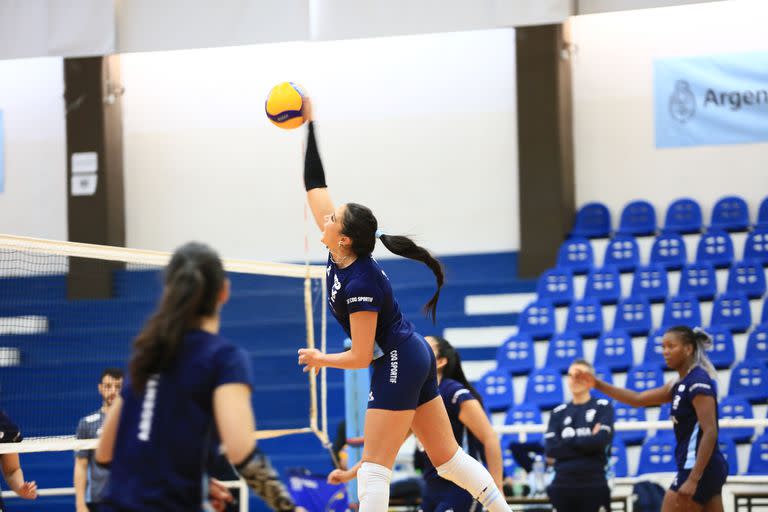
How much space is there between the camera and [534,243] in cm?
1347

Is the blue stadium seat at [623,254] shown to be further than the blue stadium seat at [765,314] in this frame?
Yes

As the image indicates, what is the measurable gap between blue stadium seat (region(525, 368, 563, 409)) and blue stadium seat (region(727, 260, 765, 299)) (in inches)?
88.9

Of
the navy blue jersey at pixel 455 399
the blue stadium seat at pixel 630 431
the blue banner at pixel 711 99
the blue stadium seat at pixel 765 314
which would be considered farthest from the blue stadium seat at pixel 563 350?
the navy blue jersey at pixel 455 399

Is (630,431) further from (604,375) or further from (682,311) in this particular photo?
(682,311)

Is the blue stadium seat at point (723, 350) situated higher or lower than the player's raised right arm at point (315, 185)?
lower

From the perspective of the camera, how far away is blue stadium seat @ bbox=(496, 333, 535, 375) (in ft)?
39.6

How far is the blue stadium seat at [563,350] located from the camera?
39.2 ft

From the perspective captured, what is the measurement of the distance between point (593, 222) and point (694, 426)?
6.88m

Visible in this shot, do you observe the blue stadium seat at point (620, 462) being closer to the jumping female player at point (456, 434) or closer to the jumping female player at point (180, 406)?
the jumping female player at point (456, 434)

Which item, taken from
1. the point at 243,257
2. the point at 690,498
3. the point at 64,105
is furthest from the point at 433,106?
the point at 690,498

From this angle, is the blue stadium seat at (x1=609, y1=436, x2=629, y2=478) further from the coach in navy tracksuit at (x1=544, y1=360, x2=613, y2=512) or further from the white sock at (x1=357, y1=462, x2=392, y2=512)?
the white sock at (x1=357, y1=462, x2=392, y2=512)

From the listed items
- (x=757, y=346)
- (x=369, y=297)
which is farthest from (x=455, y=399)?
(x=757, y=346)

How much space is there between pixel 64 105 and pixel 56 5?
2.39 m

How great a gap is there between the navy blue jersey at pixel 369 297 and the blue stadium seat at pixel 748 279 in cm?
779
